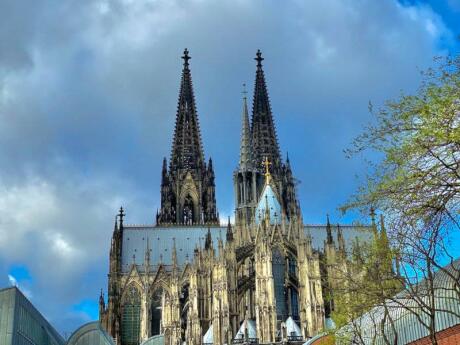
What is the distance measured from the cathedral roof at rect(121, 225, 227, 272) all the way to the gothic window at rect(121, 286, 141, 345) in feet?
10.5

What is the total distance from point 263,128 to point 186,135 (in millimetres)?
10930

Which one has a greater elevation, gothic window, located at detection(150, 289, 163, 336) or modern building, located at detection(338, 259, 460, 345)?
gothic window, located at detection(150, 289, 163, 336)

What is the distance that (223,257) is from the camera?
5675 cm

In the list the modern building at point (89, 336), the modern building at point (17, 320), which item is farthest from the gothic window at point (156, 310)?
the modern building at point (17, 320)

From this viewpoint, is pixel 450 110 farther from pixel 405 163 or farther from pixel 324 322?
pixel 324 322

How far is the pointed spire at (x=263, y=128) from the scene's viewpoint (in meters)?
89.4

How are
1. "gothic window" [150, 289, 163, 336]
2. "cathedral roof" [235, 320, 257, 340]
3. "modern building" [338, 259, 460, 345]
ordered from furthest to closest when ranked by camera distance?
"gothic window" [150, 289, 163, 336] → "cathedral roof" [235, 320, 257, 340] → "modern building" [338, 259, 460, 345]

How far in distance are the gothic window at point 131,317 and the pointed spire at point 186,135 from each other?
23.1m

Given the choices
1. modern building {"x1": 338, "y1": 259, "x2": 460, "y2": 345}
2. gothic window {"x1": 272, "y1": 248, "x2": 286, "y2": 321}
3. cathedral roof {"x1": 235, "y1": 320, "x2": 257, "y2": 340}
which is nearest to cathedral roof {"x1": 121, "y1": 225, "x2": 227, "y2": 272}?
gothic window {"x1": 272, "y1": 248, "x2": 286, "y2": 321}

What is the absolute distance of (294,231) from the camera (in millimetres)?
58500

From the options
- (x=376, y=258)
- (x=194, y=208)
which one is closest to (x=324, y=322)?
(x=376, y=258)

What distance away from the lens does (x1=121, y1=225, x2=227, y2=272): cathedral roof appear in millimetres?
74688

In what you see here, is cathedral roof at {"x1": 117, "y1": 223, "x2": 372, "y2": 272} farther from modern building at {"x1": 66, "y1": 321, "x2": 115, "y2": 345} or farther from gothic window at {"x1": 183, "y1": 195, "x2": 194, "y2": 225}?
modern building at {"x1": 66, "y1": 321, "x2": 115, "y2": 345}

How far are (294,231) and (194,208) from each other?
3105cm
